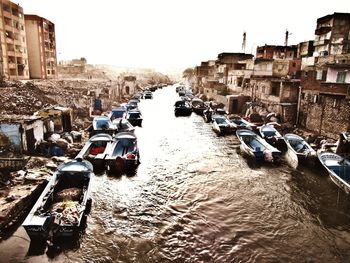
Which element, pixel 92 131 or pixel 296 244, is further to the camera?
pixel 92 131

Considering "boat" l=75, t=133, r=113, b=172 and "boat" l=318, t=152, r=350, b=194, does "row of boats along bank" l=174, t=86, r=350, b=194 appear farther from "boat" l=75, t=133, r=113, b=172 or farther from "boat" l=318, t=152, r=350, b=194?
"boat" l=75, t=133, r=113, b=172

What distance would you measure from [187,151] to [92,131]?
991 cm

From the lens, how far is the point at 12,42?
47594 mm

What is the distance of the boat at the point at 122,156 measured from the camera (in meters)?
18.5

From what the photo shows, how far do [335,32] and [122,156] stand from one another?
4927 centimetres

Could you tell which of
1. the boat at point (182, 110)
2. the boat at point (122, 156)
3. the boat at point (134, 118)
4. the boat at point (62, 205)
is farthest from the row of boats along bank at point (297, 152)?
the boat at point (182, 110)

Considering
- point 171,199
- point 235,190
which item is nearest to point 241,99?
point 235,190

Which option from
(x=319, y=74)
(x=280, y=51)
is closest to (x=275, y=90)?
(x=319, y=74)

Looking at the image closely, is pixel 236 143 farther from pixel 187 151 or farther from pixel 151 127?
pixel 151 127

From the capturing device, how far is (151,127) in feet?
115

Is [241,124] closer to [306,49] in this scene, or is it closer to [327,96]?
[327,96]

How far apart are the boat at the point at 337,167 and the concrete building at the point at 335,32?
35.6 meters

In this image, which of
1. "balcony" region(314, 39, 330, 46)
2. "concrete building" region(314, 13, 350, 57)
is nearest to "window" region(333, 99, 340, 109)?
"concrete building" region(314, 13, 350, 57)

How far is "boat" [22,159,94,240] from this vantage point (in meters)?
10.6
